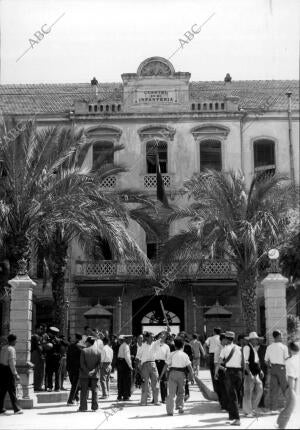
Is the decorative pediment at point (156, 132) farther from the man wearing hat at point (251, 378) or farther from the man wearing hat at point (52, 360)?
the man wearing hat at point (251, 378)

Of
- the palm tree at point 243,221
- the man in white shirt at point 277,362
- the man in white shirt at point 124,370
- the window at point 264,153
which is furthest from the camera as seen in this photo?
the window at point 264,153

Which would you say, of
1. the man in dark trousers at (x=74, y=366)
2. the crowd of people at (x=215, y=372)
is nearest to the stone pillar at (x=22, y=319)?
the man in dark trousers at (x=74, y=366)

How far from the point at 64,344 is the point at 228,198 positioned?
7020mm

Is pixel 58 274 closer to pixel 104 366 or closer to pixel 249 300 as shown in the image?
pixel 249 300

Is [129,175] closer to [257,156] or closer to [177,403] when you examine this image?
[257,156]

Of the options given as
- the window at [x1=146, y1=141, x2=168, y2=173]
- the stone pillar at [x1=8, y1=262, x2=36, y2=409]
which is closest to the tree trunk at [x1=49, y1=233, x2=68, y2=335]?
the stone pillar at [x1=8, y1=262, x2=36, y2=409]

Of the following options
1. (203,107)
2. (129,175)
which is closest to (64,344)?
(129,175)

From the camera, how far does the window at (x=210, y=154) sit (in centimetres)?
3116

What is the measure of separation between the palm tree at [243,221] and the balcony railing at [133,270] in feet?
21.0

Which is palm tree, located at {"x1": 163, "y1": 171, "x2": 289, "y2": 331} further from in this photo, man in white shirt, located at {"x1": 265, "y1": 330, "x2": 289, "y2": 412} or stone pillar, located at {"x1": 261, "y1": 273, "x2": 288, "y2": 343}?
man in white shirt, located at {"x1": 265, "y1": 330, "x2": 289, "y2": 412}

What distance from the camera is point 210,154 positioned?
31234 millimetres

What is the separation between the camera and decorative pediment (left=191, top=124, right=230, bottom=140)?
3081cm

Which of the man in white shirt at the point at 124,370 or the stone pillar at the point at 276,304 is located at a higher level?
the stone pillar at the point at 276,304

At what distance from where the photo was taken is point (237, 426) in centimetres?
1185
